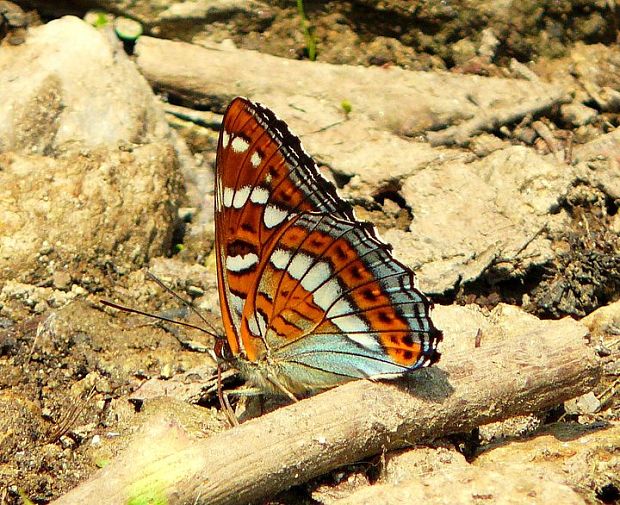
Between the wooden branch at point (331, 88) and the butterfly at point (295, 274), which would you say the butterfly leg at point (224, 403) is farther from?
the wooden branch at point (331, 88)

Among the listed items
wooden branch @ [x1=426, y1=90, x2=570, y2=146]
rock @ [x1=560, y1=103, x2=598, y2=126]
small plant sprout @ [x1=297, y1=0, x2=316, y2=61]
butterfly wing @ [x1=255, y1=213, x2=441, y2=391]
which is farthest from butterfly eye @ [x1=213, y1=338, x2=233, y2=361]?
rock @ [x1=560, y1=103, x2=598, y2=126]

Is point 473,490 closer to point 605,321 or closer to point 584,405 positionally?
point 584,405

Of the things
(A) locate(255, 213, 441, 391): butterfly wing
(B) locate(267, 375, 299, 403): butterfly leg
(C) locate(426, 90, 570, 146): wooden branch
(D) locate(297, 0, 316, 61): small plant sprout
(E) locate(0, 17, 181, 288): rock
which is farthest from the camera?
(D) locate(297, 0, 316, 61): small plant sprout

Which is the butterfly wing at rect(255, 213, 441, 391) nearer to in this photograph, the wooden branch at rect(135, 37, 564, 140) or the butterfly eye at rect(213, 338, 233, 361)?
the butterfly eye at rect(213, 338, 233, 361)

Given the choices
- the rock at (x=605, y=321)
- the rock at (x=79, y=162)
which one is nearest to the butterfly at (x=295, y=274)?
the rock at (x=79, y=162)

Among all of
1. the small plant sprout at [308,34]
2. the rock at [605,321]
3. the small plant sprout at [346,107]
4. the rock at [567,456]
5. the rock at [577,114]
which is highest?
the small plant sprout at [308,34]

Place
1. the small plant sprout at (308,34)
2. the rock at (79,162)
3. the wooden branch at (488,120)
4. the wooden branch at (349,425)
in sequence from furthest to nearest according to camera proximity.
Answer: the small plant sprout at (308,34) → the wooden branch at (488,120) → the rock at (79,162) → the wooden branch at (349,425)

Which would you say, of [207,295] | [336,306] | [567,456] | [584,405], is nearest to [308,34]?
[207,295]
